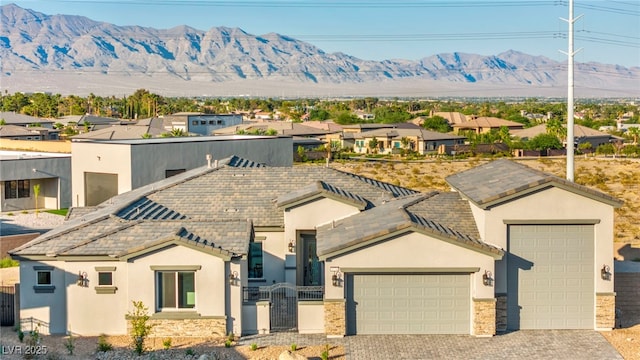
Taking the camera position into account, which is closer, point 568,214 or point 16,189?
point 568,214

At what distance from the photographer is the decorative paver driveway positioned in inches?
855

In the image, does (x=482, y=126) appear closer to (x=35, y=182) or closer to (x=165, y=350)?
(x=35, y=182)

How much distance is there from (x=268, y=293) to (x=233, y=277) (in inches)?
125

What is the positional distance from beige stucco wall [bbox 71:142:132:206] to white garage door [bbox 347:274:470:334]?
74.7 feet

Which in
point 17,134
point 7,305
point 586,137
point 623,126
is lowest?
point 7,305

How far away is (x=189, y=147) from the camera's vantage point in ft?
155

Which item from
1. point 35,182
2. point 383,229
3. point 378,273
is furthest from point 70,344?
point 35,182

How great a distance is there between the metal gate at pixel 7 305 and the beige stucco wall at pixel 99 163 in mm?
19179

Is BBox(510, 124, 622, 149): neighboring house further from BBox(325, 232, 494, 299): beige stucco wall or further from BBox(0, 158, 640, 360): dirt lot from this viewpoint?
BBox(325, 232, 494, 299): beige stucco wall

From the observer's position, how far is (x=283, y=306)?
25.8 metres

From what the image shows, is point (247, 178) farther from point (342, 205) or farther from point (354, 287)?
point (354, 287)

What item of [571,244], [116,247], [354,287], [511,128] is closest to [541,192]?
[571,244]

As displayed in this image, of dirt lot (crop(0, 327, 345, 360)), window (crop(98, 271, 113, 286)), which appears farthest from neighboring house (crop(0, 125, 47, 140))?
dirt lot (crop(0, 327, 345, 360))

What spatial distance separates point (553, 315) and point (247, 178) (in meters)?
12.2
